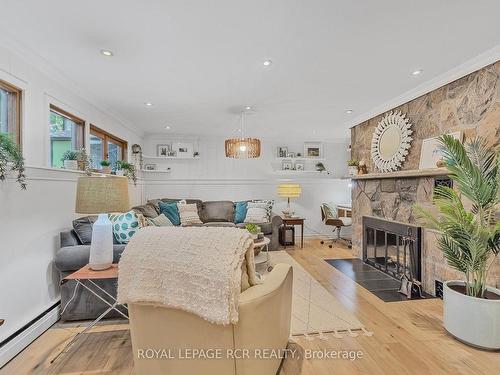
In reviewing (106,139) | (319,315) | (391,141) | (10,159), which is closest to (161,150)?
(106,139)

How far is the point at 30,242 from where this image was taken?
2244 mm

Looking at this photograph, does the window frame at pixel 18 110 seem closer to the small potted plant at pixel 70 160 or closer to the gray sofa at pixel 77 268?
the small potted plant at pixel 70 160

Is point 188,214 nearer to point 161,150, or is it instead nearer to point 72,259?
point 161,150

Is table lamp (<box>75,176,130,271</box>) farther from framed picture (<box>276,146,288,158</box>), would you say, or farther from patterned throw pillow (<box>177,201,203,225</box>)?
framed picture (<box>276,146,288,158</box>)

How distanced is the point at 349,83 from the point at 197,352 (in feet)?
9.72

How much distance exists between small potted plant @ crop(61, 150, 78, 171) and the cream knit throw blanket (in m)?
1.94

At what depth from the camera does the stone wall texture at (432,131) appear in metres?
2.44

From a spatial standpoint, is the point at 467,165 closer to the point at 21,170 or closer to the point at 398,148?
the point at 398,148

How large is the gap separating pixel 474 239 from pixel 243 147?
113 inches

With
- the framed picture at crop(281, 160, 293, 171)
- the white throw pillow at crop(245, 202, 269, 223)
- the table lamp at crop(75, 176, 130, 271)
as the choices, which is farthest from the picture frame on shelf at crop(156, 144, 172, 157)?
the table lamp at crop(75, 176, 130, 271)

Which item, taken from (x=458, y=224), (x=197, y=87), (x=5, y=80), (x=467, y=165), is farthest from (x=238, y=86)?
(x=458, y=224)

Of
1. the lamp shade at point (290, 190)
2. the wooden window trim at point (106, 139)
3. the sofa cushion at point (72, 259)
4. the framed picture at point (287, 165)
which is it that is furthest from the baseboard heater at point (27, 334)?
the framed picture at point (287, 165)

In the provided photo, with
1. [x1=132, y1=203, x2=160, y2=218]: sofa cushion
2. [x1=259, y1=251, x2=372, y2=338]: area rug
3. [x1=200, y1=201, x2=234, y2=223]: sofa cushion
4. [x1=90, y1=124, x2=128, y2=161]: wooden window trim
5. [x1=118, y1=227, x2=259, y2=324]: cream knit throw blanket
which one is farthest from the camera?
[x1=200, y1=201, x2=234, y2=223]: sofa cushion

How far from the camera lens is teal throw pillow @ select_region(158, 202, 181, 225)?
520cm
